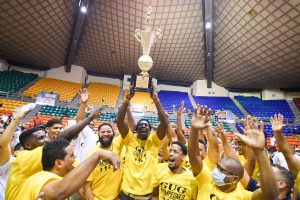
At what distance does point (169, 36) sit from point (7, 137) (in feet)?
49.1

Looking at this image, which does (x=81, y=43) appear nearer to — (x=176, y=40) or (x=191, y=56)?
(x=176, y=40)

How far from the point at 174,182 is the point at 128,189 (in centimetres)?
71

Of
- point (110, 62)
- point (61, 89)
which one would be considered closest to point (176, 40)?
point (110, 62)

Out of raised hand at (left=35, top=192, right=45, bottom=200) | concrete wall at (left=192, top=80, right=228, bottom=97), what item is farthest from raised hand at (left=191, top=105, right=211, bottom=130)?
concrete wall at (left=192, top=80, right=228, bottom=97)

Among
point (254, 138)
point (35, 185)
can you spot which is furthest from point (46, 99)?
point (254, 138)

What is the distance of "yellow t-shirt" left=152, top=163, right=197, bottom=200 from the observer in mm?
2865

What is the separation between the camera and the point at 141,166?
3.42 metres

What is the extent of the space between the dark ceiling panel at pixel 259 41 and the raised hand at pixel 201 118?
11048 mm

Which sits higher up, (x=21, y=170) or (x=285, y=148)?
(x=285, y=148)

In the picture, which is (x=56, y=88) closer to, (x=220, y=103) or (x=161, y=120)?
(x=220, y=103)

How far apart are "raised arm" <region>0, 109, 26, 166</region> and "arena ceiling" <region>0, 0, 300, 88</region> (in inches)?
483

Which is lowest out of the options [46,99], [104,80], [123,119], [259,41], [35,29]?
[123,119]

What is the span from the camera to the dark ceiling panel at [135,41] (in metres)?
14.6

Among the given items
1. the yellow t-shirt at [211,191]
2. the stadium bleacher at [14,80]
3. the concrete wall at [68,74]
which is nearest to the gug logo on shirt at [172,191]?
the yellow t-shirt at [211,191]
